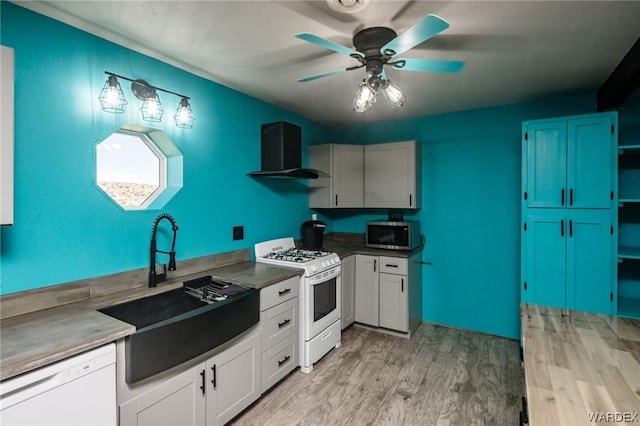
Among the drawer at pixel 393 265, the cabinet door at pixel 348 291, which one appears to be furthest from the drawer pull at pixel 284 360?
the drawer at pixel 393 265

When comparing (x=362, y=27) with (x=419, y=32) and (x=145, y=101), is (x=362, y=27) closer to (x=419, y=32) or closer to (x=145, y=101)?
(x=419, y=32)

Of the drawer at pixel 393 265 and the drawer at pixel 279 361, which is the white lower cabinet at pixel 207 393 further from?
the drawer at pixel 393 265

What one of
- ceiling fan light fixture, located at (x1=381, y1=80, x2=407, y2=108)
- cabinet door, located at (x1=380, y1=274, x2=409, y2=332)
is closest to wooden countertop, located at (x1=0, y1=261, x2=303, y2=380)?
ceiling fan light fixture, located at (x1=381, y1=80, x2=407, y2=108)

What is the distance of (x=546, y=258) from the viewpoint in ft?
8.52

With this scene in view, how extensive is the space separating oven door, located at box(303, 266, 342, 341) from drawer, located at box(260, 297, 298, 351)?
0.12 meters

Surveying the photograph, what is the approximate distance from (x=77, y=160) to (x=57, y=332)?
3.11 feet

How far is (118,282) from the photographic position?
1910mm

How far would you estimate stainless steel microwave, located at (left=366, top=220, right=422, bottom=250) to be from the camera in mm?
3371

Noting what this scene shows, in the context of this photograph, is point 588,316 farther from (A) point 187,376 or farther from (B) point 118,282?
(B) point 118,282

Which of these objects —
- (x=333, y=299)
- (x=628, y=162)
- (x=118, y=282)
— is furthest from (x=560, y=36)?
(x=118, y=282)

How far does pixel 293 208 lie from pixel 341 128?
4.78ft

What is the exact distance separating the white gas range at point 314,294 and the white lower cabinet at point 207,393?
53 cm

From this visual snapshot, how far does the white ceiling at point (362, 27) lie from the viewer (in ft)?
5.12

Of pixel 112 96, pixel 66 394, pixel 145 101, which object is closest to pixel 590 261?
pixel 66 394
